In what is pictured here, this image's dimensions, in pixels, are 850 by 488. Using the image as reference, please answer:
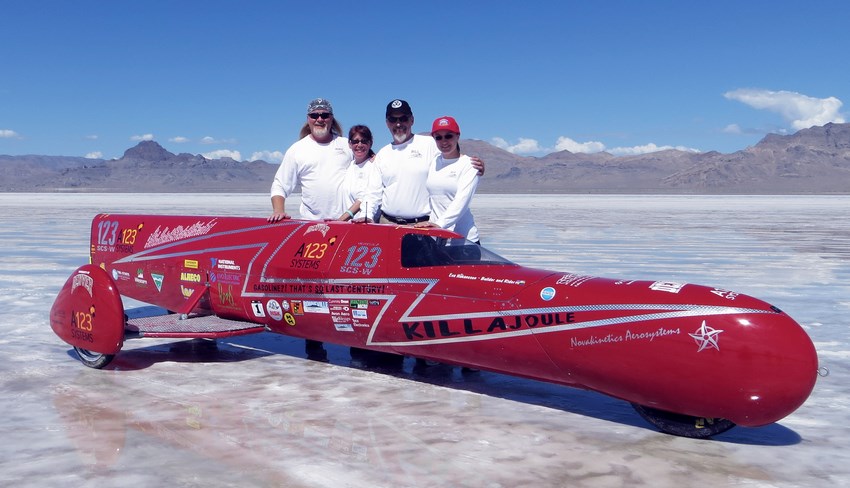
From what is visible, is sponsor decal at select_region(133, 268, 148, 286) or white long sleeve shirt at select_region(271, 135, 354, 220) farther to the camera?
sponsor decal at select_region(133, 268, 148, 286)

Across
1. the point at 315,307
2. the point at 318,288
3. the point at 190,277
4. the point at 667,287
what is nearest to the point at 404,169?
the point at 318,288

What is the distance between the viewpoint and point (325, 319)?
745cm

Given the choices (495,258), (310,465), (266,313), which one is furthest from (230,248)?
(310,465)

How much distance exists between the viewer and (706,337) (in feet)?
17.3

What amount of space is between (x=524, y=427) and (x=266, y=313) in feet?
10.2

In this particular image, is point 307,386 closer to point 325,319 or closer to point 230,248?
point 325,319

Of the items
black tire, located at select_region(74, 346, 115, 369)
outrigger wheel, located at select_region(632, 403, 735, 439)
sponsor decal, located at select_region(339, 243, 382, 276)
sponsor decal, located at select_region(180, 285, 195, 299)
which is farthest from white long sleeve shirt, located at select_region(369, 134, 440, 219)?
outrigger wheel, located at select_region(632, 403, 735, 439)

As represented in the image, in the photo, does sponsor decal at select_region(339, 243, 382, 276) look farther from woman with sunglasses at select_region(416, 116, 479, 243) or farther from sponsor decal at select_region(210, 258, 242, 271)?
sponsor decal at select_region(210, 258, 242, 271)

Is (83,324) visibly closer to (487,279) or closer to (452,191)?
(452,191)

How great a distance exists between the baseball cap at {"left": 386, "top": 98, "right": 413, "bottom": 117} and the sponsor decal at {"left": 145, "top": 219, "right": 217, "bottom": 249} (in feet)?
7.82

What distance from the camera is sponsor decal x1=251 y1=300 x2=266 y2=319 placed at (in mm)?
8023

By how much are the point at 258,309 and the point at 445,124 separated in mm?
2595

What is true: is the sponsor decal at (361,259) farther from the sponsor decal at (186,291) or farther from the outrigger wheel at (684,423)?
the outrigger wheel at (684,423)

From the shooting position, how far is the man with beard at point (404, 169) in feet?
26.2
